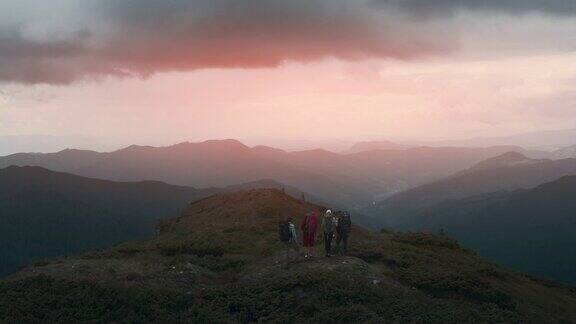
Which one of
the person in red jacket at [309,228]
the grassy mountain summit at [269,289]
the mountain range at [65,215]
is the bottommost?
the mountain range at [65,215]

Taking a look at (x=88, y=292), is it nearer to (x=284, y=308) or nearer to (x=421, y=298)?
(x=284, y=308)

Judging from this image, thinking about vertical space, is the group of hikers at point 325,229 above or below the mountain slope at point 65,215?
above

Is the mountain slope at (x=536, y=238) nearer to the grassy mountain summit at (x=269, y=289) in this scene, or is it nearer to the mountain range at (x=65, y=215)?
the mountain range at (x=65, y=215)

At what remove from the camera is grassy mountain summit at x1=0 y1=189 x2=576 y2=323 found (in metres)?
19.0

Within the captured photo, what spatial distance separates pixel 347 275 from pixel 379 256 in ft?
16.6

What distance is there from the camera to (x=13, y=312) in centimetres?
1883

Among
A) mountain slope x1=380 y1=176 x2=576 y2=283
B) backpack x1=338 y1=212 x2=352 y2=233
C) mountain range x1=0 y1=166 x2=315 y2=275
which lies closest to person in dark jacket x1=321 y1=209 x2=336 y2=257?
backpack x1=338 y1=212 x2=352 y2=233

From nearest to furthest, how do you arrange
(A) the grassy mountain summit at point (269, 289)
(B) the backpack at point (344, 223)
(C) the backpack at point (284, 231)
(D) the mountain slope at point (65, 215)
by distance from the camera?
(A) the grassy mountain summit at point (269, 289)
(C) the backpack at point (284, 231)
(B) the backpack at point (344, 223)
(D) the mountain slope at point (65, 215)

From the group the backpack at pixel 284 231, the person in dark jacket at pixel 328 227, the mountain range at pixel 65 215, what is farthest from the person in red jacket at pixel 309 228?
the mountain range at pixel 65 215

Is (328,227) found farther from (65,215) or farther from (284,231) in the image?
(65,215)

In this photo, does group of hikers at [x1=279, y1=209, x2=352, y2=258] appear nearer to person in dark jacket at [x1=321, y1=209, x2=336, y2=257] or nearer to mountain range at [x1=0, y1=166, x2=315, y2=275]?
person in dark jacket at [x1=321, y1=209, x2=336, y2=257]

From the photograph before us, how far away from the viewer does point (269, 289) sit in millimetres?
21125

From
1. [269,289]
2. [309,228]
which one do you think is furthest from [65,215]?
[269,289]

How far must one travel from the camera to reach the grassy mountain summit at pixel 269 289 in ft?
62.2
